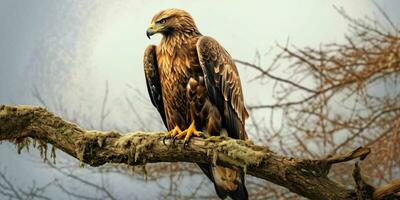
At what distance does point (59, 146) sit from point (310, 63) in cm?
324

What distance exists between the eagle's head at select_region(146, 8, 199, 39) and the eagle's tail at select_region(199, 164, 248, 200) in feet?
2.22

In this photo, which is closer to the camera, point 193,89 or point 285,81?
point 193,89

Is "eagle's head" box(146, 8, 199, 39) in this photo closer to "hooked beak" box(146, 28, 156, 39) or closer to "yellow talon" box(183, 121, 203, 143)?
"hooked beak" box(146, 28, 156, 39)

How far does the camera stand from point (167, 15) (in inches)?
115

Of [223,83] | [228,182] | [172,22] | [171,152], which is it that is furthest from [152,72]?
[228,182]

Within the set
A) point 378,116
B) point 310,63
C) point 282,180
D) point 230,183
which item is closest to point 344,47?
→ point 310,63

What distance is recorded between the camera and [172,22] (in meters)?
2.95

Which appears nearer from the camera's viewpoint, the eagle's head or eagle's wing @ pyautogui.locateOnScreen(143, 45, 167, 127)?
the eagle's head

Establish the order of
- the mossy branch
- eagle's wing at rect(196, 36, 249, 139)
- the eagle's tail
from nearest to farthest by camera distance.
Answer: the mossy branch → eagle's wing at rect(196, 36, 249, 139) → the eagle's tail

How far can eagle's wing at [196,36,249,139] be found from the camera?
285 cm

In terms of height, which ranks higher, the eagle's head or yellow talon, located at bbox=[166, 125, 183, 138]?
the eagle's head

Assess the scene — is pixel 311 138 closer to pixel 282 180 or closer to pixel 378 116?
pixel 378 116

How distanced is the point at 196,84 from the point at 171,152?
0.37m

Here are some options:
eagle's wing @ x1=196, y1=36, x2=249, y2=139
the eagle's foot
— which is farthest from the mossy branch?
eagle's wing @ x1=196, y1=36, x2=249, y2=139
